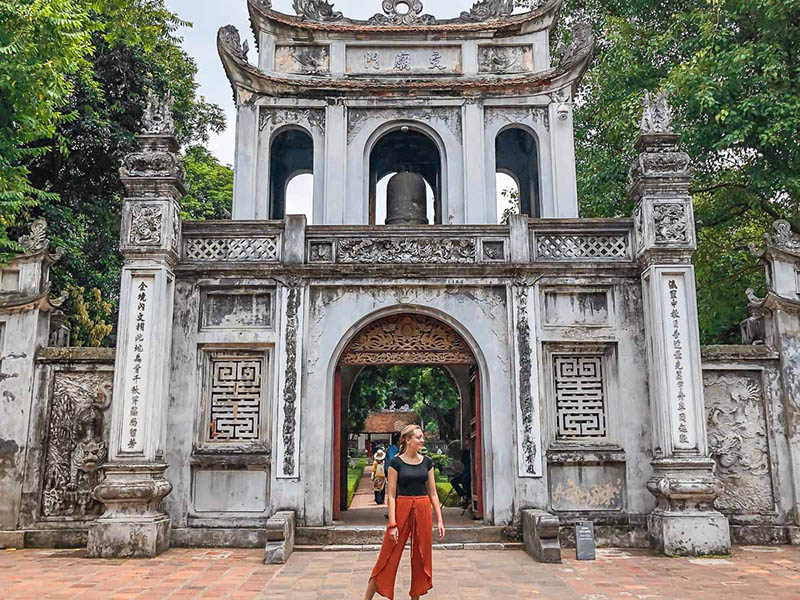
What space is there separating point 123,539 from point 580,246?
22.0 ft

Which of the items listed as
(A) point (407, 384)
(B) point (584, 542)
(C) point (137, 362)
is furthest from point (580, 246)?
(A) point (407, 384)

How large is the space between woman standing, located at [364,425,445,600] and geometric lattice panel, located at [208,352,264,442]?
12.9ft

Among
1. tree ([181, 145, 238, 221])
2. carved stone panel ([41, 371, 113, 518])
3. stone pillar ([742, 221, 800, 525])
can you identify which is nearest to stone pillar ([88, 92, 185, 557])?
carved stone panel ([41, 371, 113, 518])

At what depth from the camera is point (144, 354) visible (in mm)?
8891

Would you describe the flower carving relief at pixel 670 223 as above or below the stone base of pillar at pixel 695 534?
above

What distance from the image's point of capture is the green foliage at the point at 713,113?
11.7m

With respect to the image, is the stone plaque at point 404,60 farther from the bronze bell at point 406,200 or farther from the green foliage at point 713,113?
the green foliage at point 713,113

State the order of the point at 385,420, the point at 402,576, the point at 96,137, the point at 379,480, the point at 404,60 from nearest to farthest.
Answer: the point at 402,576 → the point at 404,60 → the point at 96,137 → the point at 379,480 → the point at 385,420

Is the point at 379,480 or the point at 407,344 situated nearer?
the point at 407,344

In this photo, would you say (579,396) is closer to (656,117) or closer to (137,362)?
(656,117)

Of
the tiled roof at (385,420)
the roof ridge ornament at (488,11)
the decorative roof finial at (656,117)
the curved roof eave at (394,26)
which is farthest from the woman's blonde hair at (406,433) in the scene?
the tiled roof at (385,420)

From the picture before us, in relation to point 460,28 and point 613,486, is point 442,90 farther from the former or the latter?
point 613,486

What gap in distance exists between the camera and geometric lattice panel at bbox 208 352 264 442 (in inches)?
369

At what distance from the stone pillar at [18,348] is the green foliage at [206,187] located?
10.1 meters
